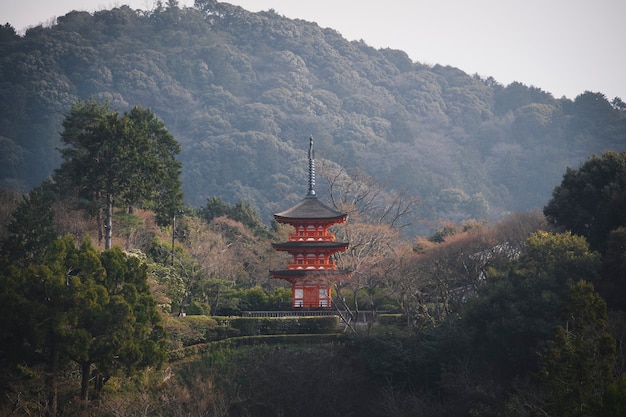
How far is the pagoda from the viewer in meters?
41.6

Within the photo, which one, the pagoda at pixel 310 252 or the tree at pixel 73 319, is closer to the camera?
the tree at pixel 73 319

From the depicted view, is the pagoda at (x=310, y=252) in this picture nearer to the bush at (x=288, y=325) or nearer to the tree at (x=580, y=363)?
the bush at (x=288, y=325)

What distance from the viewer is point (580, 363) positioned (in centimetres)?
2183

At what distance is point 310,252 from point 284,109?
72902mm

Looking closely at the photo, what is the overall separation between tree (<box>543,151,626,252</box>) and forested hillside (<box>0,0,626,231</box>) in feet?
175

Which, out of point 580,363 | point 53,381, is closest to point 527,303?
point 580,363

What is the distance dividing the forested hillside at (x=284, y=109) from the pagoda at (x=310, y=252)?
147 feet

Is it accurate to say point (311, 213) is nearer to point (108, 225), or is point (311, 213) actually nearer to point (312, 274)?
point (312, 274)

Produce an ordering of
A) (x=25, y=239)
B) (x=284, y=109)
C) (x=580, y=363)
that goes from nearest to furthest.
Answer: (x=580, y=363) < (x=25, y=239) < (x=284, y=109)

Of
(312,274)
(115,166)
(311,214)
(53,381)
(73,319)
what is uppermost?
(115,166)

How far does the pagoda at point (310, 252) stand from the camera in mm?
41594

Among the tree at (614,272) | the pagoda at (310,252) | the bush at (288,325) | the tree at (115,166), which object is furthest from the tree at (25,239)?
the tree at (614,272)

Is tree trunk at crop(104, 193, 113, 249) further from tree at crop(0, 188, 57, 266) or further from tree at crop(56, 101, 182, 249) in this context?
tree at crop(0, 188, 57, 266)

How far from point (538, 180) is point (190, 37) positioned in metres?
57.1
